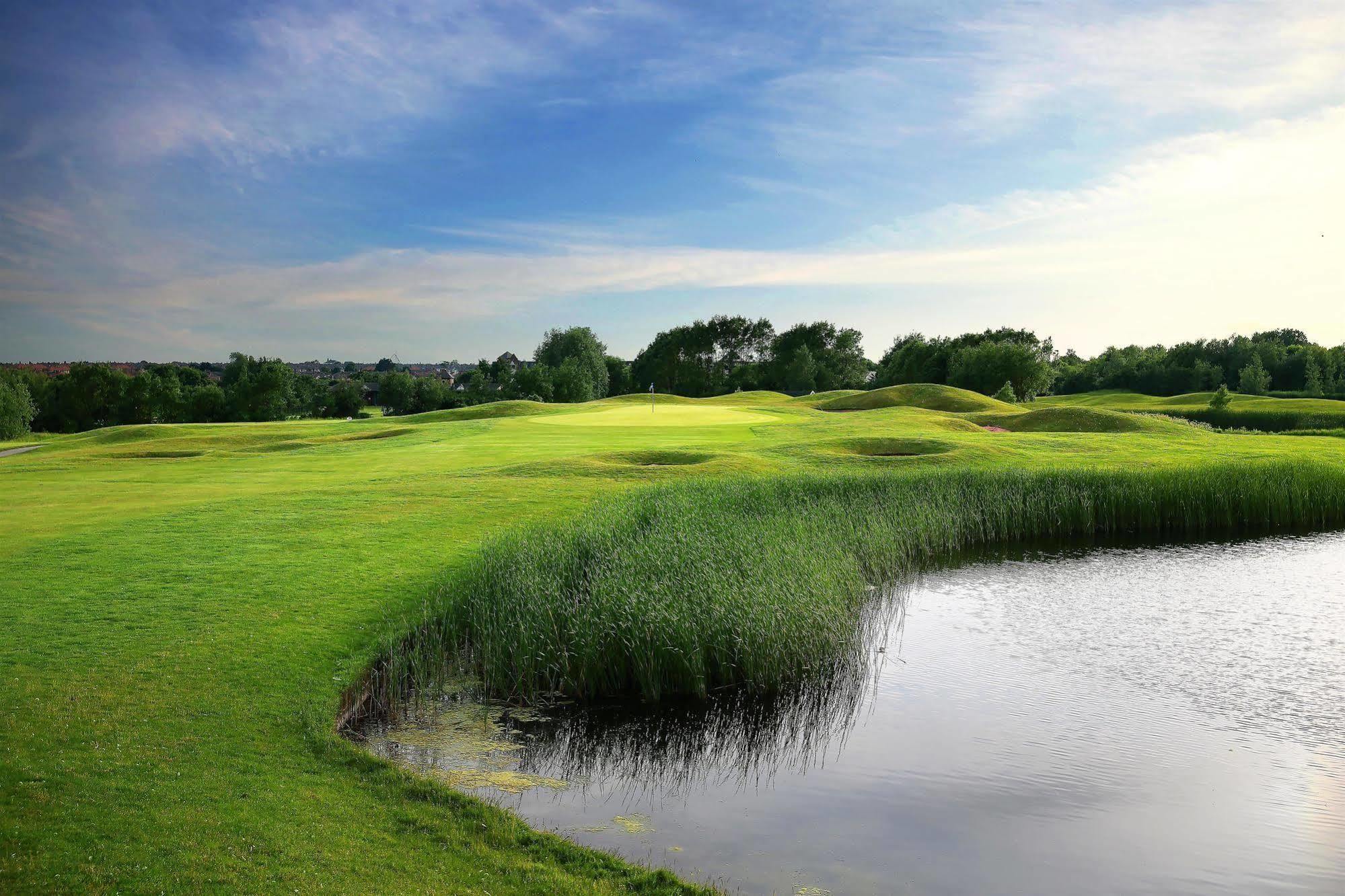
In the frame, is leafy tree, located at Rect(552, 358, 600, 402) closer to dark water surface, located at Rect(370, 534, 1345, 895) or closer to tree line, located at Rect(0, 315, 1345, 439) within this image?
tree line, located at Rect(0, 315, 1345, 439)

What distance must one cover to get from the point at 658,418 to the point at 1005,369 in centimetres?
4372

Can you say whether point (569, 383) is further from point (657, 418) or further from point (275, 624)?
point (275, 624)

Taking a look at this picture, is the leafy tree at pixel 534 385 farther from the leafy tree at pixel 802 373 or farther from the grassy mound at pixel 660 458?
the grassy mound at pixel 660 458

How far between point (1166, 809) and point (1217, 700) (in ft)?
9.06

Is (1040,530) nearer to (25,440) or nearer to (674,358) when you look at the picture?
(25,440)

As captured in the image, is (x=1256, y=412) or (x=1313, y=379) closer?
(x=1256, y=412)

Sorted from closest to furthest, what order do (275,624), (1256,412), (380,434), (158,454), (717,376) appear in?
(275,624) → (158,454) → (380,434) → (1256,412) → (717,376)

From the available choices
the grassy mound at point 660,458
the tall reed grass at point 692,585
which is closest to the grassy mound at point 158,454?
the grassy mound at point 660,458

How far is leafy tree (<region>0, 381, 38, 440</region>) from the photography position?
69.3 metres

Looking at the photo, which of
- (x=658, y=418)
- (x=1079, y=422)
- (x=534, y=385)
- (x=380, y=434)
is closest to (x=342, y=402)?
(x=534, y=385)

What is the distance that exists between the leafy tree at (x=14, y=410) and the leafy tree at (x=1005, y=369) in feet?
250

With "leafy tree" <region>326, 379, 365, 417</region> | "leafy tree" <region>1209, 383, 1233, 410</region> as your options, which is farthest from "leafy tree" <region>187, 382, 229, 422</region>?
"leafy tree" <region>1209, 383, 1233, 410</region>

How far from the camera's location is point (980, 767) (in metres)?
7.10

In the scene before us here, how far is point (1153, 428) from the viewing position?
32656mm
